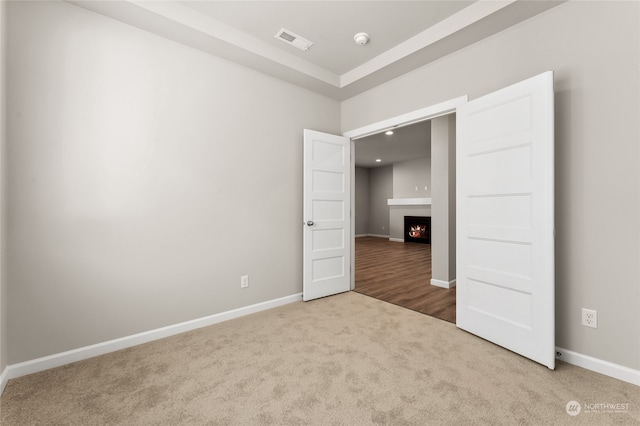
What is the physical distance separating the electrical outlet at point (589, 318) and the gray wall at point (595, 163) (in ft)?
0.10

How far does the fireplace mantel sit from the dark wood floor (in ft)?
7.21

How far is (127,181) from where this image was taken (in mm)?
2357

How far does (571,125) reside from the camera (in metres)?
2.08

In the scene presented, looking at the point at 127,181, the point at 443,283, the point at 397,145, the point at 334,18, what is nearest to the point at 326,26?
the point at 334,18

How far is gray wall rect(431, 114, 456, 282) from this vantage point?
412 centimetres

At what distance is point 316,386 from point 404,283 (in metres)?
2.78

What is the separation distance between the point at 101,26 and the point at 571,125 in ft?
11.9

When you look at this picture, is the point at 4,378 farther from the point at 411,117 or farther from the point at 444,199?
the point at 444,199

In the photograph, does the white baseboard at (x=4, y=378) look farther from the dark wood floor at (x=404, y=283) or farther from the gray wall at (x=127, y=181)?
the dark wood floor at (x=404, y=283)

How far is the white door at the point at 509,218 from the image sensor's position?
201 centimetres

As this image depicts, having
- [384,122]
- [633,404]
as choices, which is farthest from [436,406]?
[384,122]

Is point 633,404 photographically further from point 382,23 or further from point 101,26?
point 101,26

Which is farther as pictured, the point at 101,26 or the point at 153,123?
the point at 153,123

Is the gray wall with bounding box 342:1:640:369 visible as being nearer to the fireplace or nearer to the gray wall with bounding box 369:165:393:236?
the fireplace
